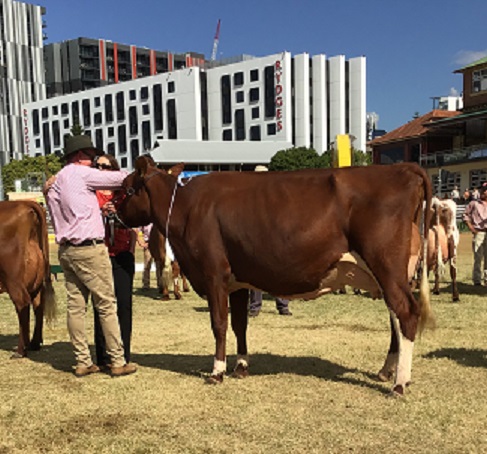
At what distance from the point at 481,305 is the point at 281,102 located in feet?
242

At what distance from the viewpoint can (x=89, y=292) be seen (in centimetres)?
587

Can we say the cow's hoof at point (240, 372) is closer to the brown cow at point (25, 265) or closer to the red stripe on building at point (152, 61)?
the brown cow at point (25, 265)

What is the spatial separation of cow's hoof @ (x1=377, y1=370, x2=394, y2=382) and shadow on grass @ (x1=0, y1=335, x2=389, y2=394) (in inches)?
3.2

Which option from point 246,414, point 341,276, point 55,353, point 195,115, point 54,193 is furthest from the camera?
point 195,115

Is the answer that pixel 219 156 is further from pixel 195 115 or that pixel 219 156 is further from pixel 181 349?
pixel 181 349

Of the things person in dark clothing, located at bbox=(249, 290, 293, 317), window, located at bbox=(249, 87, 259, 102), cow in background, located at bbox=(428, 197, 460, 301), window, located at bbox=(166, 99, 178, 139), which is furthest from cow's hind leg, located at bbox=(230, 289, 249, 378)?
window, located at bbox=(166, 99, 178, 139)

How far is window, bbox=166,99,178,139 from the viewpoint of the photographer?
88.6 metres

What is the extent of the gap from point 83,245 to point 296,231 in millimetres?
2093

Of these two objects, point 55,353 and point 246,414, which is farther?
point 55,353

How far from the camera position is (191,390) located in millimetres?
5234

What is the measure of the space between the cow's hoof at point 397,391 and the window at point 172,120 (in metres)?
86.5

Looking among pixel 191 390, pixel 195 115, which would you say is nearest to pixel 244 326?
pixel 191 390

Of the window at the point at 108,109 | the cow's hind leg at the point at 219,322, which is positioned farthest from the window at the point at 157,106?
the cow's hind leg at the point at 219,322

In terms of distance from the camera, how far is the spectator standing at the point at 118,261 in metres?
5.93
